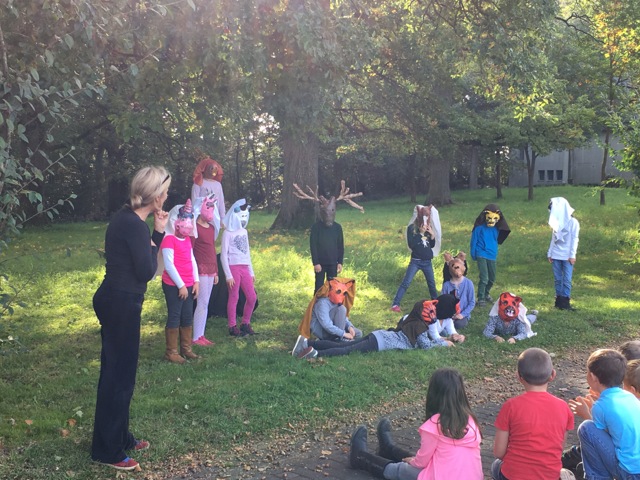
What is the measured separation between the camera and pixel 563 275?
10133 mm

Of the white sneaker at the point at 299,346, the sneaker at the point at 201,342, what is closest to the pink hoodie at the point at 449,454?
the white sneaker at the point at 299,346

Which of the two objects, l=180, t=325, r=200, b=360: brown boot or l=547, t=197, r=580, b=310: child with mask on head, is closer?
l=180, t=325, r=200, b=360: brown boot

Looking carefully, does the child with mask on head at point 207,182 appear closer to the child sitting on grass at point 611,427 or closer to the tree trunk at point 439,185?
the child sitting on grass at point 611,427

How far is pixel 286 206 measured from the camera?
72.3ft

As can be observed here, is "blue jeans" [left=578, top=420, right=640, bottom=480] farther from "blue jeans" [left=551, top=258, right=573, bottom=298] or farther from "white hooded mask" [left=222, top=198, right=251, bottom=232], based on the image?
"blue jeans" [left=551, top=258, right=573, bottom=298]

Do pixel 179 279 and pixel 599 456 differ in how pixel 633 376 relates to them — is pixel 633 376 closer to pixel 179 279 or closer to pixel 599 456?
pixel 599 456

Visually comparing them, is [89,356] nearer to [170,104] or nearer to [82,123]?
[170,104]

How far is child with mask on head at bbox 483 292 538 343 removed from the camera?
830 cm

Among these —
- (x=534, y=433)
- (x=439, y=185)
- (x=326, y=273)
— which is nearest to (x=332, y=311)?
(x=326, y=273)

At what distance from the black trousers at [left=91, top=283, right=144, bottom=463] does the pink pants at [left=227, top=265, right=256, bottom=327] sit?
3.80m

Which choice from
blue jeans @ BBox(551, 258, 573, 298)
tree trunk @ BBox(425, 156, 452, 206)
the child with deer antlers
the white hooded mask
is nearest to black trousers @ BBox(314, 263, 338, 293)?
the child with deer antlers

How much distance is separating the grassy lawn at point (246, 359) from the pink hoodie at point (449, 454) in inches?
72.2

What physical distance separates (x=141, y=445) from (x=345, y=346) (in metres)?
3.21

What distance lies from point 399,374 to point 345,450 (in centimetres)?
189
